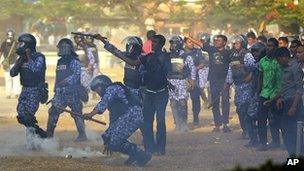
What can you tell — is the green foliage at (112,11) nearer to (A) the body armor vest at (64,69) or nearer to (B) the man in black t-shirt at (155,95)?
(A) the body armor vest at (64,69)

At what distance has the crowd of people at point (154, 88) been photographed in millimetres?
11266

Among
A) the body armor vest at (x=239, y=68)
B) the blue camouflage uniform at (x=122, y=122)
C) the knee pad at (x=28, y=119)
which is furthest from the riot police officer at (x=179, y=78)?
the blue camouflage uniform at (x=122, y=122)

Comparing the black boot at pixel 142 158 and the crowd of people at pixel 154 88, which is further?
the black boot at pixel 142 158

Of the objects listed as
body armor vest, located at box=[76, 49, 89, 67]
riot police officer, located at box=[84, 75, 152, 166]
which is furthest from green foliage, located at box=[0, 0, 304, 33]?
riot police officer, located at box=[84, 75, 152, 166]

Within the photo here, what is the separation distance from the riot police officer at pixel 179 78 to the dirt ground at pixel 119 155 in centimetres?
40

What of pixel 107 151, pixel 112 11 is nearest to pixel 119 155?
pixel 107 151

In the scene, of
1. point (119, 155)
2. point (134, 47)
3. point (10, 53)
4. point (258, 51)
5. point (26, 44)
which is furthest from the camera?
point (10, 53)

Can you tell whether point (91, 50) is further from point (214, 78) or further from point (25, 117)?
point (25, 117)

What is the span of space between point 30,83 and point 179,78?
423 cm

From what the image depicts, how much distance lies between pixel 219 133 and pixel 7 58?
832 cm

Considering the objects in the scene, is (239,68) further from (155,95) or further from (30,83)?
(30,83)

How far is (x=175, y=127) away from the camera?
17.0 meters

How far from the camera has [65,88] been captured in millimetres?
13820

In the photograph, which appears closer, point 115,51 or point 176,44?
point 115,51
